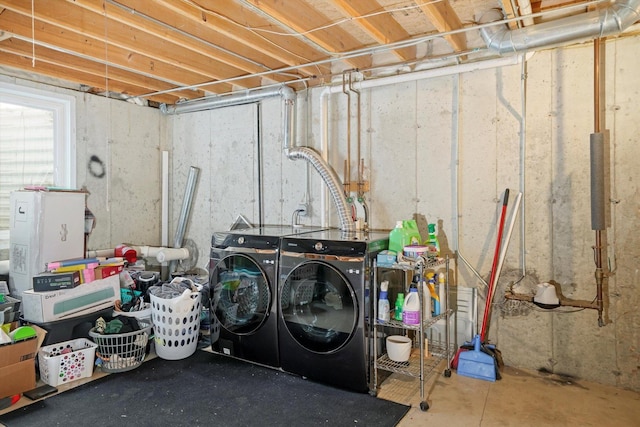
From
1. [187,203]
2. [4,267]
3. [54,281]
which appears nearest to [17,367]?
[54,281]

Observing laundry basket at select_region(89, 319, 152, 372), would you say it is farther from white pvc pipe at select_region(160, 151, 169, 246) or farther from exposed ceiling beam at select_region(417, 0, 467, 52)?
exposed ceiling beam at select_region(417, 0, 467, 52)

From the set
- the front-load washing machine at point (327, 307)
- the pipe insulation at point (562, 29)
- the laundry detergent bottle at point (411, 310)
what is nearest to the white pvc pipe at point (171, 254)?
the front-load washing machine at point (327, 307)

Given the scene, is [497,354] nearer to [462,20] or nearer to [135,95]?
[462,20]

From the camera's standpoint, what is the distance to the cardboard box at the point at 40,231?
9.93 feet

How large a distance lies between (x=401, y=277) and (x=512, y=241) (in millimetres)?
857

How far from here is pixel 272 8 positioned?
7.94 feet

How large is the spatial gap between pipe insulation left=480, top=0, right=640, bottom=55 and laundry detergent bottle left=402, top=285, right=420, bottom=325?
1.69 meters

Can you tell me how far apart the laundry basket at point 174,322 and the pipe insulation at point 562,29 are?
2817 millimetres

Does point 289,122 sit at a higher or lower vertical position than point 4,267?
higher

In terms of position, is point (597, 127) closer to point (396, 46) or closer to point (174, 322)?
point (396, 46)

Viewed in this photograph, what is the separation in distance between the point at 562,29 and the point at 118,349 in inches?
140

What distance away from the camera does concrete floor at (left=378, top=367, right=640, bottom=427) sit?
2287 mm

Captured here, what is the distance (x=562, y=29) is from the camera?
8.01 ft

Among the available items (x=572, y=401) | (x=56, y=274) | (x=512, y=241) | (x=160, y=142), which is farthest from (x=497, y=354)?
(x=160, y=142)
